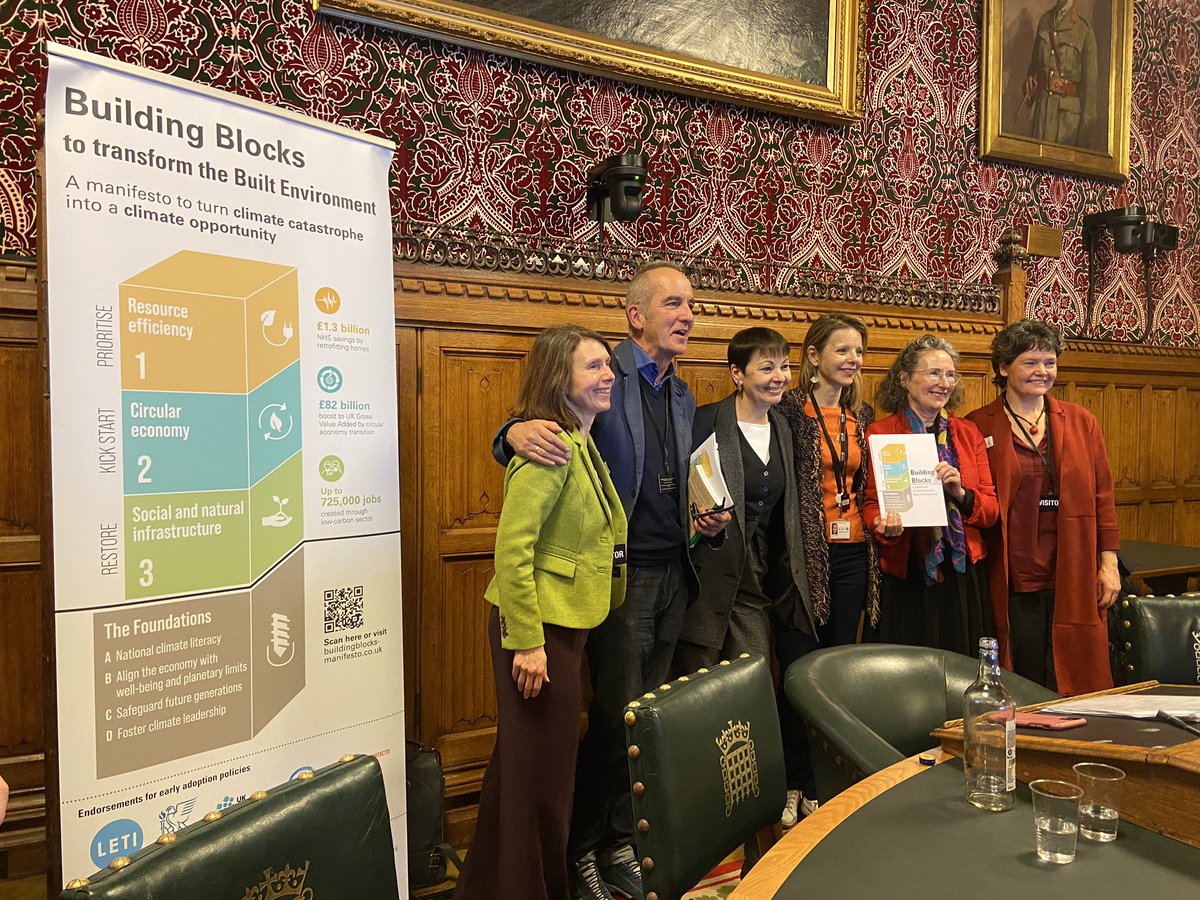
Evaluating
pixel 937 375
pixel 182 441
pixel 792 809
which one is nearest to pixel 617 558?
pixel 182 441

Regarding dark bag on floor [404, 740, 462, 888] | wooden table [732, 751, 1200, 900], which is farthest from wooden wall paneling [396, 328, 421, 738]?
wooden table [732, 751, 1200, 900]

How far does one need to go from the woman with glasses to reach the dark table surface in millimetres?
2273

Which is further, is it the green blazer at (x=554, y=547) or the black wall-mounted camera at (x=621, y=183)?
the black wall-mounted camera at (x=621, y=183)

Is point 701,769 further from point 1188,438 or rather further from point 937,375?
point 1188,438

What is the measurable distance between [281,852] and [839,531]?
97.5 inches

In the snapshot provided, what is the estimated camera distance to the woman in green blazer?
7.60ft

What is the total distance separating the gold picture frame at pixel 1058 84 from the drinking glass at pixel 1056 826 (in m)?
4.31

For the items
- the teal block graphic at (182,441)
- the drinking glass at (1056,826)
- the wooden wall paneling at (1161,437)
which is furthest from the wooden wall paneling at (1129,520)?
the teal block graphic at (182,441)

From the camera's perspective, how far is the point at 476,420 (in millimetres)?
3234

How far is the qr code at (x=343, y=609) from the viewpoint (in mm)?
2475

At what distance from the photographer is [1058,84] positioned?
5051 mm

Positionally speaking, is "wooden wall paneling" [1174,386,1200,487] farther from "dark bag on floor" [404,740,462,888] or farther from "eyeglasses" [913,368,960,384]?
"dark bag on floor" [404,740,462,888]

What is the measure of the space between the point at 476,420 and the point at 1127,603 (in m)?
2.12

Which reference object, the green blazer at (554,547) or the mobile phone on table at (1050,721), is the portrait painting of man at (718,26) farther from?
the mobile phone on table at (1050,721)
